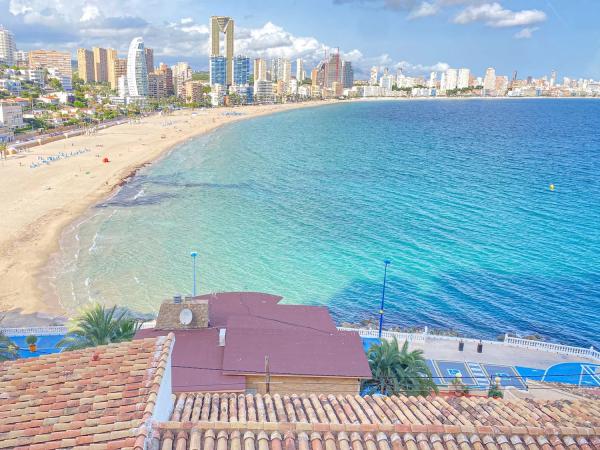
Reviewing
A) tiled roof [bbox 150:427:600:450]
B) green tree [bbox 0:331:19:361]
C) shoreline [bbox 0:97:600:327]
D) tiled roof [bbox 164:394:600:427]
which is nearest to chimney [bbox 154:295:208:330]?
green tree [bbox 0:331:19:361]

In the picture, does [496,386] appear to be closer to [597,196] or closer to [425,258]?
[425,258]

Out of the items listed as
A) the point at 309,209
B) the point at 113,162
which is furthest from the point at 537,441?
the point at 113,162

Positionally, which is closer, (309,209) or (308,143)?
(309,209)

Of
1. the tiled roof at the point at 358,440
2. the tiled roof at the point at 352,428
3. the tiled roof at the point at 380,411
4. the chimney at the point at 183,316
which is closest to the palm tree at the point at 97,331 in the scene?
the chimney at the point at 183,316

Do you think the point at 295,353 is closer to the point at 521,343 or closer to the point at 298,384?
the point at 298,384

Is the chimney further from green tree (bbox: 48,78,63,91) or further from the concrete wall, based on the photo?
green tree (bbox: 48,78,63,91)

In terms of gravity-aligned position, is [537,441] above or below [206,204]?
above
